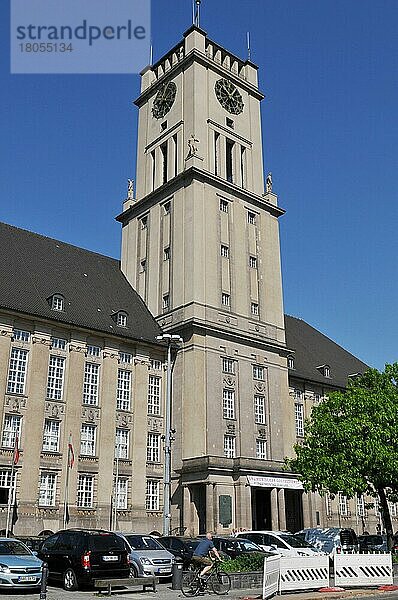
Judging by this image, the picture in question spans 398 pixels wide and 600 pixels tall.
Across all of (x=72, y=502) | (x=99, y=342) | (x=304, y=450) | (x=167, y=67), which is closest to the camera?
(x=304, y=450)

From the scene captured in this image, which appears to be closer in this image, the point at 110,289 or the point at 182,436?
the point at 182,436

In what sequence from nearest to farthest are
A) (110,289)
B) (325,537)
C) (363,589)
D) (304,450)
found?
(363,589) < (325,537) < (304,450) < (110,289)

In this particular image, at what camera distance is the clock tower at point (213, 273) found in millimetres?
45281

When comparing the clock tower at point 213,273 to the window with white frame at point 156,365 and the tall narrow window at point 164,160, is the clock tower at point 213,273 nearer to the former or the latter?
the tall narrow window at point 164,160

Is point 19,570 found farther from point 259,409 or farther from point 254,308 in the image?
point 254,308

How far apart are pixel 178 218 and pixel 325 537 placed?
2846 cm

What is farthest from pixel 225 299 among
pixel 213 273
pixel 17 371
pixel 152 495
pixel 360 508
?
pixel 360 508

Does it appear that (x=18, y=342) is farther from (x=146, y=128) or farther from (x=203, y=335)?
(x=146, y=128)

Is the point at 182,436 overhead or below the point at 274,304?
below

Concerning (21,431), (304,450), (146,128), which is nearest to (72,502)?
(21,431)

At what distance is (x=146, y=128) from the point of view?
2489 inches

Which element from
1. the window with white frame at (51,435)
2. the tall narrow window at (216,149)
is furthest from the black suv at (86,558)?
the tall narrow window at (216,149)

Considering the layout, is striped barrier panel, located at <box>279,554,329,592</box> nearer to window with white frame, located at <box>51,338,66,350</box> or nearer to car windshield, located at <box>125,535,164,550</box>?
car windshield, located at <box>125,535,164,550</box>

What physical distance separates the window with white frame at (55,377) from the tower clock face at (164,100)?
29039mm
